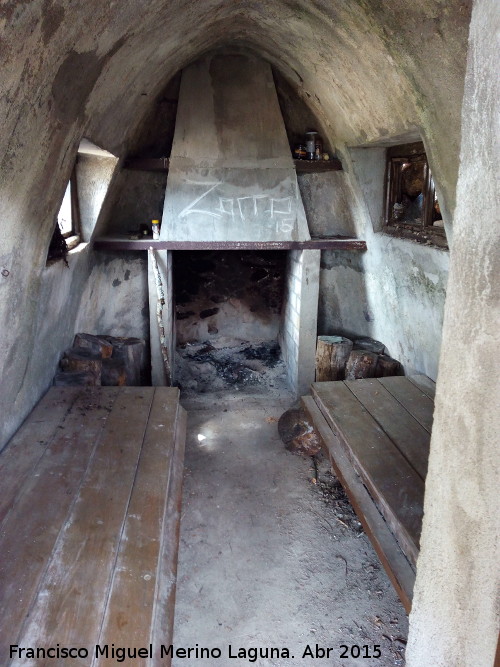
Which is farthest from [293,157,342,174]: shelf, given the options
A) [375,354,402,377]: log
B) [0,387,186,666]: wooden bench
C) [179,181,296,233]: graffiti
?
[0,387,186,666]: wooden bench

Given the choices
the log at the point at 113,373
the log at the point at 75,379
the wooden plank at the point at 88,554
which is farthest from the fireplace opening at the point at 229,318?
the wooden plank at the point at 88,554

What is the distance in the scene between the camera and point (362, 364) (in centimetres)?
571

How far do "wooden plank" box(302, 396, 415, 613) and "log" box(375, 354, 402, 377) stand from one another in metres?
1.47

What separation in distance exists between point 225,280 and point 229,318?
58cm

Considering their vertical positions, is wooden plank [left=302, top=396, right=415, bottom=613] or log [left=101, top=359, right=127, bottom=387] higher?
log [left=101, top=359, right=127, bottom=387]

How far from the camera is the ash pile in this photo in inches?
280

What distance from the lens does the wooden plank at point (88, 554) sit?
2012 mm

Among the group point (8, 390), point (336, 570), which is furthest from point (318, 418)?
point (8, 390)

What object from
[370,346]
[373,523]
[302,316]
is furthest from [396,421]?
[302,316]

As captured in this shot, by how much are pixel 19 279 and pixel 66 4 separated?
160cm

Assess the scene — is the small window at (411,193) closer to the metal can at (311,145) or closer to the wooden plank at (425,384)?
the metal can at (311,145)

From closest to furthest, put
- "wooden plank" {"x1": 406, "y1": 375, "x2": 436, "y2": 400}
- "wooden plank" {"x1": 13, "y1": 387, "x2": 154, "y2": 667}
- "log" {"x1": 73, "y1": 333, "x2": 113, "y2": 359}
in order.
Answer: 1. "wooden plank" {"x1": 13, "y1": 387, "x2": 154, "y2": 667}
2. "wooden plank" {"x1": 406, "y1": 375, "x2": 436, "y2": 400}
3. "log" {"x1": 73, "y1": 333, "x2": 113, "y2": 359}

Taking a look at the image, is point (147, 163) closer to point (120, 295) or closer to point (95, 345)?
point (120, 295)

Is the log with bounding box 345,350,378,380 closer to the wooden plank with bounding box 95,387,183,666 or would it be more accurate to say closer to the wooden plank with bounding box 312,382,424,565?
the wooden plank with bounding box 312,382,424,565
